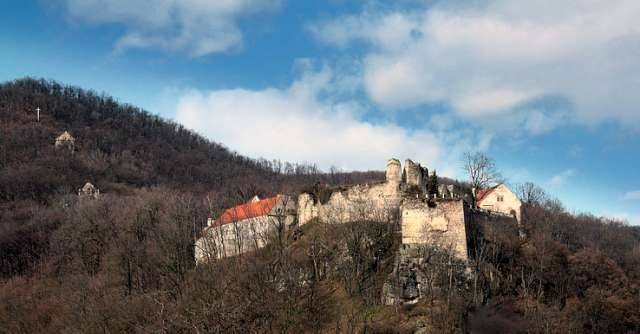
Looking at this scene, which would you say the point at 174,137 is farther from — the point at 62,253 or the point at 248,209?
the point at 248,209

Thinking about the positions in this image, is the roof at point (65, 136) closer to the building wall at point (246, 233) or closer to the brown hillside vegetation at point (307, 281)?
the brown hillside vegetation at point (307, 281)

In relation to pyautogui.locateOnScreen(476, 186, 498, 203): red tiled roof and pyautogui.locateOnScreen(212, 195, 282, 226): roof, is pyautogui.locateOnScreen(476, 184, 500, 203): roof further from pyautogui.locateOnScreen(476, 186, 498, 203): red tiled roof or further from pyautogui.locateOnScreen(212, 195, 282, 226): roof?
pyautogui.locateOnScreen(212, 195, 282, 226): roof

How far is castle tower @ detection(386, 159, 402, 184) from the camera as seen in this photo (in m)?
39.8

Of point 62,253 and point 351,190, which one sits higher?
point 351,190

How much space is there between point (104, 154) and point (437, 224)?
11209cm

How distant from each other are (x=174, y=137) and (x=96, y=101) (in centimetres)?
2283

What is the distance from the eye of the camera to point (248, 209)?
50.7 m

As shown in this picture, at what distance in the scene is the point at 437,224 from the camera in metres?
36.3

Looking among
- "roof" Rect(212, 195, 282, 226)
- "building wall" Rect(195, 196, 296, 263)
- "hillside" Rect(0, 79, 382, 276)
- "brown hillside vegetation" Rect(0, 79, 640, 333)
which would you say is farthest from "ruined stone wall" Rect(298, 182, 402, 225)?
"hillside" Rect(0, 79, 382, 276)

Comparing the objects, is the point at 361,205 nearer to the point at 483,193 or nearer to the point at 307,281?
the point at 307,281

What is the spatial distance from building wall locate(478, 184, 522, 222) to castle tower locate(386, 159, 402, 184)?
327 inches

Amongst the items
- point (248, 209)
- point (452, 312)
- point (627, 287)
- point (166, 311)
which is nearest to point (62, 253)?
point (248, 209)

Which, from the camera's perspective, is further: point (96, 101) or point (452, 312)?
point (96, 101)

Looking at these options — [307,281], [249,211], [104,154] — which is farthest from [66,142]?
[307,281]
